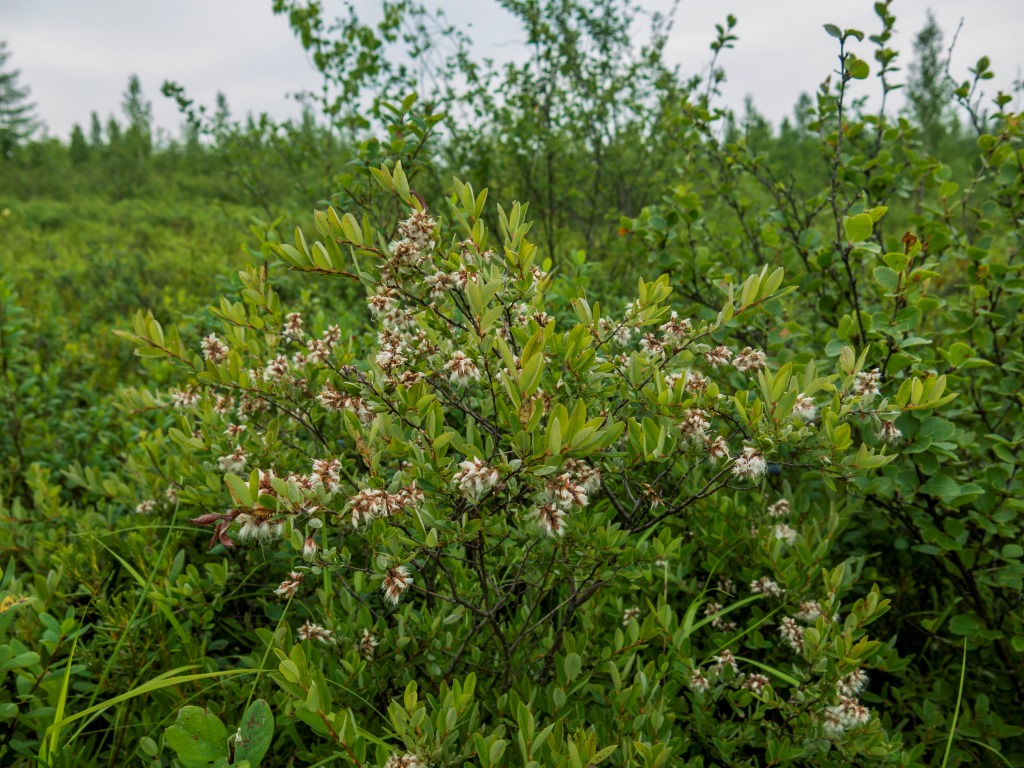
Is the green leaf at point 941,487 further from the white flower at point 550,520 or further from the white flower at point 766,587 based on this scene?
the white flower at point 550,520

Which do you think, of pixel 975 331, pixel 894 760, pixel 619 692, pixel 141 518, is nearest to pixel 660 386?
pixel 619 692

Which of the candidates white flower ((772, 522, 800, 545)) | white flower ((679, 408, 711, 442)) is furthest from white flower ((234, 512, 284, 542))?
white flower ((772, 522, 800, 545))

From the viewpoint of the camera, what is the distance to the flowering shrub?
48.9 inches

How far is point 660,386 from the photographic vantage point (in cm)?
146

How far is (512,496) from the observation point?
4.33 ft

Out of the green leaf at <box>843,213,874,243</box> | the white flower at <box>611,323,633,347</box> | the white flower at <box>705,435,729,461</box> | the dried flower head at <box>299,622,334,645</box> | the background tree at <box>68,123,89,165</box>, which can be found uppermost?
the background tree at <box>68,123,89,165</box>

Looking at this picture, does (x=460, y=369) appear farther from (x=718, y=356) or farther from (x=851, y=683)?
(x=851, y=683)

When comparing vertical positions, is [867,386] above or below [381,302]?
below

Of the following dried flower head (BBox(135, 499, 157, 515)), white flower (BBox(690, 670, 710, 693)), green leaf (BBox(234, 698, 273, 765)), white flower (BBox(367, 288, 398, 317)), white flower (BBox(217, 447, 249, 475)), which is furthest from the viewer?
dried flower head (BBox(135, 499, 157, 515))

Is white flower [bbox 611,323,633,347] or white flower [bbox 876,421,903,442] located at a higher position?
white flower [bbox 611,323,633,347]

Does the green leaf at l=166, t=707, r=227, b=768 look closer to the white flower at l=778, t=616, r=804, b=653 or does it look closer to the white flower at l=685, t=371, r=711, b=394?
the white flower at l=685, t=371, r=711, b=394

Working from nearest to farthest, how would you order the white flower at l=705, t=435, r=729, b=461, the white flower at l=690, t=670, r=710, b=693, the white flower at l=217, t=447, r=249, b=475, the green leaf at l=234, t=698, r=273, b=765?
1. the green leaf at l=234, t=698, r=273, b=765
2. the white flower at l=705, t=435, r=729, b=461
3. the white flower at l=217, t=447, r=249, b=475
4. the white flower at l=690, t=670, r=710, b=693

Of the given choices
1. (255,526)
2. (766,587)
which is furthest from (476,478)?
(766,587)

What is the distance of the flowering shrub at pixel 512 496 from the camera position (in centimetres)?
124
